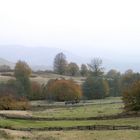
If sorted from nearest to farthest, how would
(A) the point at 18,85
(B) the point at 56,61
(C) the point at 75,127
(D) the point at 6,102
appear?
(C) the point at 75,127, (D) the point at 6,102, (A) the point at 18,85, (B) the point at 56,61

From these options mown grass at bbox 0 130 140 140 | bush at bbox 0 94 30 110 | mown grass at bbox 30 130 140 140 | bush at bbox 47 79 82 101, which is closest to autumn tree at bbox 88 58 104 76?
bush at bbox 47 79 82 101

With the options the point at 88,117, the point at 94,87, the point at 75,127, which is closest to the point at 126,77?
the point at 94,87

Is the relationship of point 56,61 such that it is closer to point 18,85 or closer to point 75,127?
point 18,85

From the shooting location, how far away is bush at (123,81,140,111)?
73.6 m

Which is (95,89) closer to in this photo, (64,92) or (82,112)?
(64,92)

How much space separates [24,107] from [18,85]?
39176mm

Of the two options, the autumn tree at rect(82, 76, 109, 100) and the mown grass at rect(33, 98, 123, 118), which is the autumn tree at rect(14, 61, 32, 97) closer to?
the autumn tree at rect(82, 76, 109, 100)

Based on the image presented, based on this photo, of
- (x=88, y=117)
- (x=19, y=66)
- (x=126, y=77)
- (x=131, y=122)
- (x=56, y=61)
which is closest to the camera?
Answer: (x=131, y=122)

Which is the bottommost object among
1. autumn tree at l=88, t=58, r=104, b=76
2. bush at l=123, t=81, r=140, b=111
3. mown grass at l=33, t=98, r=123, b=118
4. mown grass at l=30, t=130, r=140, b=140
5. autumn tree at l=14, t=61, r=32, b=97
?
mown grass at l=30, t=130, r=140, b=140

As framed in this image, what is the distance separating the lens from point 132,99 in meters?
75.5

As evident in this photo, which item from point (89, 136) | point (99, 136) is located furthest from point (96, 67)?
point (99, 136)

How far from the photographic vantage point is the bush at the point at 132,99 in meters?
73.6

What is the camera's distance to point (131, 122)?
59.5 metres

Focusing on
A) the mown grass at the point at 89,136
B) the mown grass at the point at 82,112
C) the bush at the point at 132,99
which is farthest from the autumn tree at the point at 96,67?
the mown grass at the point at 89,136
